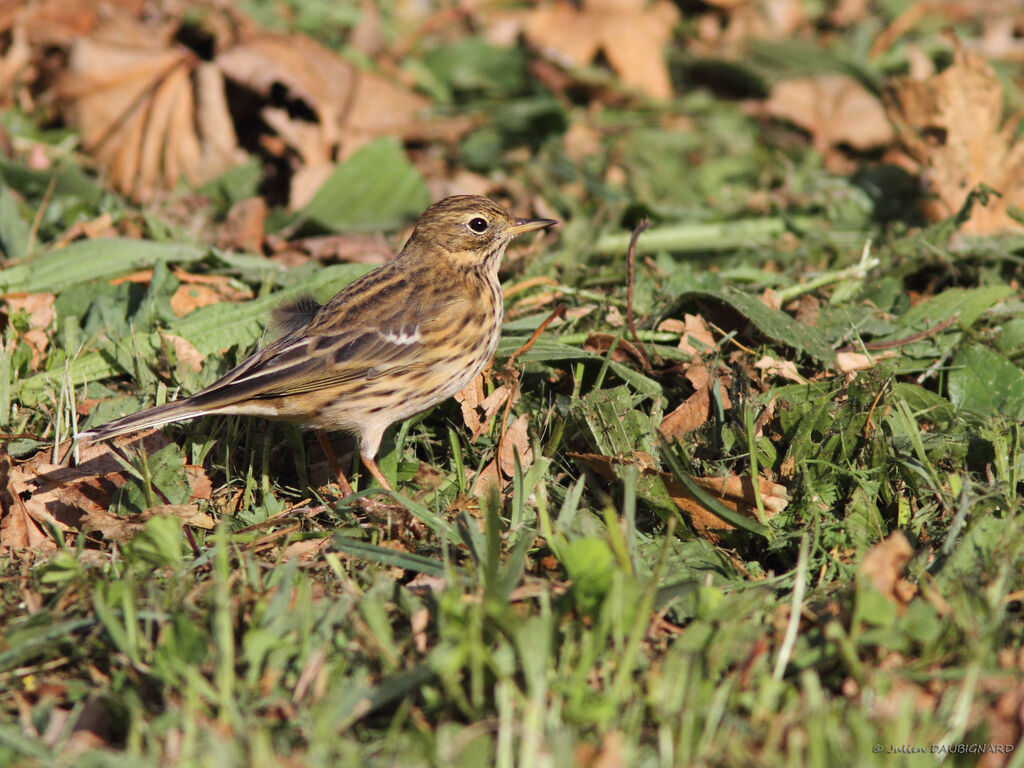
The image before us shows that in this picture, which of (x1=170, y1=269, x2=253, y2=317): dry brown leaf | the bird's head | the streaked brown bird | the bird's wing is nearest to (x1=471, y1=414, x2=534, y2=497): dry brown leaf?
the streaked brown bird

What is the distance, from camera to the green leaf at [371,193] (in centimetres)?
777

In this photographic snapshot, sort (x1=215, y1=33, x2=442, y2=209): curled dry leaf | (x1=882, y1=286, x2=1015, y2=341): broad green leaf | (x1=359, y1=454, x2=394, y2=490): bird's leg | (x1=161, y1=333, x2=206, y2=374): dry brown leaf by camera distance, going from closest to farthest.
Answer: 1. (x1=359, y1=454, x2=394, y2=490): bird's leg
2. (x1=161, y1=333, x2=206, y2=374): dry brown leaf
3. (x1=882, y1=286, x2=1015, y2=341): broad green leaf
4. (x1=215, y1=33, x2=442, y2=209): curled dry leaf

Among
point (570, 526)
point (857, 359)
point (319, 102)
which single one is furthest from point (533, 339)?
point (319, 102)

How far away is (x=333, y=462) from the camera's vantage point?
5.48 m

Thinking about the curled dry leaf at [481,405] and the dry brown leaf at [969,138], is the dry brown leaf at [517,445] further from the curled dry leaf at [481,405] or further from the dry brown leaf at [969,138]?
the dry brown leaf at [969,138]

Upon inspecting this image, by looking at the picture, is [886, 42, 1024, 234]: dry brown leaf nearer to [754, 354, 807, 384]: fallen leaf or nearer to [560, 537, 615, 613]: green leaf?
[754, 354, 807, 384]: fallen leaf

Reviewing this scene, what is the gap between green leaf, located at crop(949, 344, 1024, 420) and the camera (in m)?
5.46

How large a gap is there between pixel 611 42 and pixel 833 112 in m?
2.19

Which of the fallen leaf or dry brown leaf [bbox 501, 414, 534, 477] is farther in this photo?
the fallen leaf

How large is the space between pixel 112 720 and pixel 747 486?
280cm

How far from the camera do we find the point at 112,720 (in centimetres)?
362

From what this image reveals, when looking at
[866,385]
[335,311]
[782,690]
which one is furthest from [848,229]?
[782,690]

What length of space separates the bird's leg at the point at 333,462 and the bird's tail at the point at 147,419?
31.5 inches

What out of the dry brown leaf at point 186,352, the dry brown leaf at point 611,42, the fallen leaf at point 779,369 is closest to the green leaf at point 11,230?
the dry brown leaf at point 186,352
